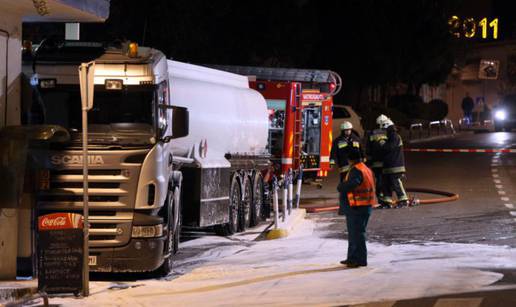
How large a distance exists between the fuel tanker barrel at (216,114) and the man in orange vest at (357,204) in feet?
9.38

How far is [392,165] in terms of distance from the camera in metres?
20.4

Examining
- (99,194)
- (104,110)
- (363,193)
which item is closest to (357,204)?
(363,193)

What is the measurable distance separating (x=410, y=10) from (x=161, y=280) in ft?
140

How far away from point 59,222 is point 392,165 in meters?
10.8

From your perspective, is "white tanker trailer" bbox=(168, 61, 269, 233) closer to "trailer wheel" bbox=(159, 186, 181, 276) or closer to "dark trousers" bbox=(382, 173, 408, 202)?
"trailer wheel" bbox=(159, 186, 181, 276)

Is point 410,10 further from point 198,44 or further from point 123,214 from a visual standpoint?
point 123,214

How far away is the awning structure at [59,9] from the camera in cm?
1130

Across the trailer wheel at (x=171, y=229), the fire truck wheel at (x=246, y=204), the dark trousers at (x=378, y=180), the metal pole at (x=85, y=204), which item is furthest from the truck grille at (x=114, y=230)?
the dark trousers at (x=378, y=180)

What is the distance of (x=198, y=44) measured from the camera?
31344mm

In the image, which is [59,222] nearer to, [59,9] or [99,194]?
[99,194]

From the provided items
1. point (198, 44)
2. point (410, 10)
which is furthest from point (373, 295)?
point (410, 10)

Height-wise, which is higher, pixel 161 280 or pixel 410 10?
pixel 410 10

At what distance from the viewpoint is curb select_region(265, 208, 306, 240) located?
1645 cm

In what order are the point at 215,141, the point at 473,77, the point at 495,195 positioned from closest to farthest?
the point at 215,141 < the point at 495,195 < the point at 473,77
